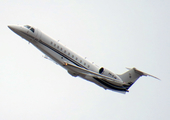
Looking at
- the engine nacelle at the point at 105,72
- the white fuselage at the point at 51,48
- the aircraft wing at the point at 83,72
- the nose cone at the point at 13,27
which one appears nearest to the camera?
the nose cone at the point at 13,27

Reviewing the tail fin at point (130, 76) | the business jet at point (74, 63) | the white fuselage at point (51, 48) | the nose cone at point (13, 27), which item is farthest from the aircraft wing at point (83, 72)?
the nose cone at point (13, 27)

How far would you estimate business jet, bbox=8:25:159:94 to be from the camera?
32250 millimetres

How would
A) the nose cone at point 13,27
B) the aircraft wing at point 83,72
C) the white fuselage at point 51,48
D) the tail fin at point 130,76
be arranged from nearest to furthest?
the nose cone at point 13,27, the white fuselage at point 51,48, the aircraft wing at point 83,72, the tail fin at point 130,76

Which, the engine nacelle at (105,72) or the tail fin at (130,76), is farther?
the tail fin at (130,76)

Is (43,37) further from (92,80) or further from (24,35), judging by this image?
(92,80)

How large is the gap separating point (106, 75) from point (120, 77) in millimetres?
2774

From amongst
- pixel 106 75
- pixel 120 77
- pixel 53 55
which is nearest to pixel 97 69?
pixel 106 75

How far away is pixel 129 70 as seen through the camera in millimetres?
38250

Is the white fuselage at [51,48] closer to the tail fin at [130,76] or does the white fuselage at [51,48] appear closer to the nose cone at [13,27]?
the nose cone at [13,27]

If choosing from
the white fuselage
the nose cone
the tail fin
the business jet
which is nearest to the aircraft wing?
the business jet

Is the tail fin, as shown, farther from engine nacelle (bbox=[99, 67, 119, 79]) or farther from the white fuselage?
the white fuselage

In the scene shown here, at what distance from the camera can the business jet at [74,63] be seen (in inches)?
1270

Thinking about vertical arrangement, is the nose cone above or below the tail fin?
above

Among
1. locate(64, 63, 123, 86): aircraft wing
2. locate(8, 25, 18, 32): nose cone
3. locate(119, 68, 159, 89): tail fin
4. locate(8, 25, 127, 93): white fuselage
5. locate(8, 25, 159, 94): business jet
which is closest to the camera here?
locate(8, 25, 18, 32): nose cone
